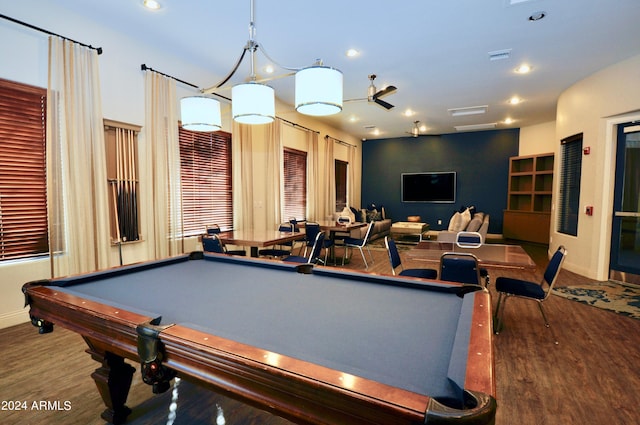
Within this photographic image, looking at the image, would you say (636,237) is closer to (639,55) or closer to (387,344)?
(639,55)

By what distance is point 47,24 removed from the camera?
9.96 ft

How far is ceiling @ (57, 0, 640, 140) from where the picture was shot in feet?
10.6

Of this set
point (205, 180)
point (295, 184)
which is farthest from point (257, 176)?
point (295, 184)

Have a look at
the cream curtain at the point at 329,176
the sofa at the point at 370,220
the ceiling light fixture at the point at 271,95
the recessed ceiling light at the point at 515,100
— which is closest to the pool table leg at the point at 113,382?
the ceiling light fixture at the point at 271,95

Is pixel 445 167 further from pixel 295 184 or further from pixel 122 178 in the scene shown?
pixel 122 178

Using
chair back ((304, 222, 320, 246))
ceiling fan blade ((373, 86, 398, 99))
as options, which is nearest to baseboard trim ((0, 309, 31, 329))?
chair back ((304, 222, 320, 246))

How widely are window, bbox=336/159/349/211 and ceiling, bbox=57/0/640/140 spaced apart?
3971 millimetres

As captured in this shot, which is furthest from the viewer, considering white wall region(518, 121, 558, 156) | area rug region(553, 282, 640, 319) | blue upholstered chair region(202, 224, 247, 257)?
white wall region(518, 121, 558, 156)

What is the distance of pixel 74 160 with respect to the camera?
3186 millimetres

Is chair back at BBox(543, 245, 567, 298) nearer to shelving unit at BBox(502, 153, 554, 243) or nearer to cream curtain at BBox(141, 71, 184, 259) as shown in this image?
cream curtain at BBox(141, 71, 184, 259)

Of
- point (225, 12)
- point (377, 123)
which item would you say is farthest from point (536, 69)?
point (225, 12)

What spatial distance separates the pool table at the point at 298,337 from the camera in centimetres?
80

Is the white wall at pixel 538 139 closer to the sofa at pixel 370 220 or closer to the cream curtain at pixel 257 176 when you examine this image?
the sofa at pixel 370 220

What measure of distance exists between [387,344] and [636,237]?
549cm
